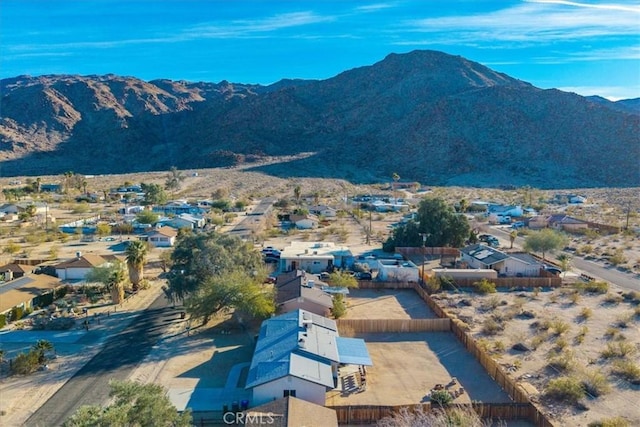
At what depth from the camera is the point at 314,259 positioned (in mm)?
41312

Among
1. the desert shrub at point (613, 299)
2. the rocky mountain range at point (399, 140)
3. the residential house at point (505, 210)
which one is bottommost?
the desert shrub at point (613, 299)

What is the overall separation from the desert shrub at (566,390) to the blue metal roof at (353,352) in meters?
7.33

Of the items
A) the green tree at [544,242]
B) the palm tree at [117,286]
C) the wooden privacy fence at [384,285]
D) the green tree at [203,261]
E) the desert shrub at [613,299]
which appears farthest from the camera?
the green tree at [544,242]

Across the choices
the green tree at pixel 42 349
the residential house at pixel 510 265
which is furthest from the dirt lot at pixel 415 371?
the residential house at pixel 510 265

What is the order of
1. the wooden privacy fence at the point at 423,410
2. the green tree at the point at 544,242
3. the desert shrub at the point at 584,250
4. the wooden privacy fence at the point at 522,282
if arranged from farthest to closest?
the desert shrub at the point at 584,250
the green tree at the point at 544,242
the wooden privacy fence at the point at 522,282
the wooden privacy fence at the point at 423,410

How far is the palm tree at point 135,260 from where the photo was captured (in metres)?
35.2

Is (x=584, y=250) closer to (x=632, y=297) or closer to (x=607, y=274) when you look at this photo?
(x=607, y=274)

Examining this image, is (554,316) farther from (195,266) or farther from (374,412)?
(195,266)

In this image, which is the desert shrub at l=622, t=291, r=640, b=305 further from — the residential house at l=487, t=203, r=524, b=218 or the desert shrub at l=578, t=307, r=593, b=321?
the residential house at l=487, t=203, r=524, b=218

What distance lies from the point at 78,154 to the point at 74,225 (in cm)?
13300

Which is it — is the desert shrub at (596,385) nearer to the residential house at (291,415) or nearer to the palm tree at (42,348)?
the residential house at (291,415)

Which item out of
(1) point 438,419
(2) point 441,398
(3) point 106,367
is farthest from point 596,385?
(3) point 106,367

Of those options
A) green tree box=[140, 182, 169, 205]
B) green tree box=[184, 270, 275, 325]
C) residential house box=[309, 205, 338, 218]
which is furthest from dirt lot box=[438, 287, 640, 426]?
green tree box=[140, 182, 169, 205]

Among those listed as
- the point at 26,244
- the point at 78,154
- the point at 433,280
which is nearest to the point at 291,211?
the point at 26,244
